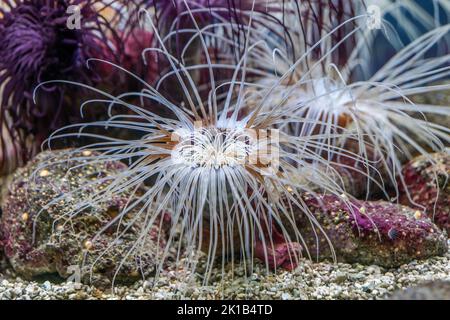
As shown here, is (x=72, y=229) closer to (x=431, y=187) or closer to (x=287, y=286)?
(x=287, y=286)

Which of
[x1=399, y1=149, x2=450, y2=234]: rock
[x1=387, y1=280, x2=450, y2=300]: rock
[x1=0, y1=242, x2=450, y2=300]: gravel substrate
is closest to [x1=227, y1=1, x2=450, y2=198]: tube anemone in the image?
[x1=399, y1=149, x2=450, y2=234]: rock

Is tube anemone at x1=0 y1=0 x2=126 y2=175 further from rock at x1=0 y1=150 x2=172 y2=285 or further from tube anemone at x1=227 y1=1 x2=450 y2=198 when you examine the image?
tube anemone at x1=227 y1=1 x2=450 y2=198

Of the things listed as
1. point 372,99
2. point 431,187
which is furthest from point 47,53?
point 431,187

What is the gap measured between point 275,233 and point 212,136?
0.52 metres

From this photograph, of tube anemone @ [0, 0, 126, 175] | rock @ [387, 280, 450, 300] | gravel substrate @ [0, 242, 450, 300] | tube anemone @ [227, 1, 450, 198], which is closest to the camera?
rock @ [387, 280, 450, 300]

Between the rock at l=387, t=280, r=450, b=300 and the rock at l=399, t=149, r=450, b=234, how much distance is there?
623 mm

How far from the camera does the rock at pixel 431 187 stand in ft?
7.93

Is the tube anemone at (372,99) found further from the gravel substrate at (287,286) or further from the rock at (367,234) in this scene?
the gravel substrate at (287,286)

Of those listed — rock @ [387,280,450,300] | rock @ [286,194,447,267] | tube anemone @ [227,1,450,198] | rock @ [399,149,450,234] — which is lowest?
rock @ [387,280,450,300]

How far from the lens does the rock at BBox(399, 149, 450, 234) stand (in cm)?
242

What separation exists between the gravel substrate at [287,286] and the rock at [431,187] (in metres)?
0.27

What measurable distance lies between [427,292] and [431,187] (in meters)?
0.85
